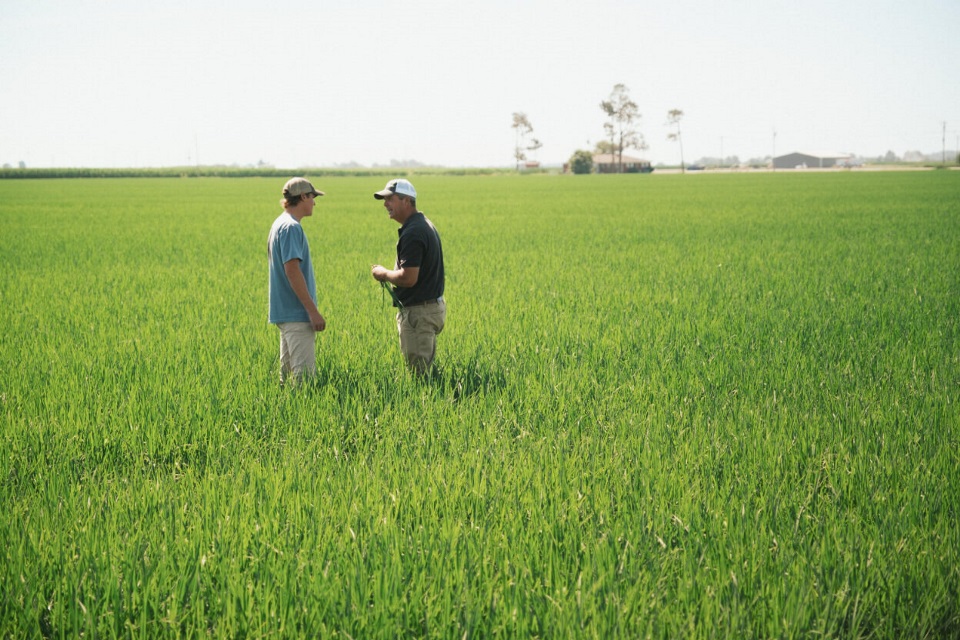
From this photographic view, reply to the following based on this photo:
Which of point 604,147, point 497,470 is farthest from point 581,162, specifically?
point 497,470

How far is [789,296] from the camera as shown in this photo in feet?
30.4

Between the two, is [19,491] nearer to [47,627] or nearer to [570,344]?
[47,627]

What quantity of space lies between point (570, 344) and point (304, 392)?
2752 millimetres

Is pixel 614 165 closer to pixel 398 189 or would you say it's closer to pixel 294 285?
pixel 398 189

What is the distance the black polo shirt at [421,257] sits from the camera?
17.6ft

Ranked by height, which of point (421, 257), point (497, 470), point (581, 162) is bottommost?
point (497, 470)

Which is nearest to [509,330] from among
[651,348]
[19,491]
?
[651,348]

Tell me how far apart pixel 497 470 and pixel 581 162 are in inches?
4384

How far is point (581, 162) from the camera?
111500mm

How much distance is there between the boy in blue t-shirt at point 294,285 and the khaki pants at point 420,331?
0.67m

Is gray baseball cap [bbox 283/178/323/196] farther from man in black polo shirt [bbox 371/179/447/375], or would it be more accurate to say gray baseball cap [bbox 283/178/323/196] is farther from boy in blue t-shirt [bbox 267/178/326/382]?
man in black polo shirt [bbox 371/179/447/375]

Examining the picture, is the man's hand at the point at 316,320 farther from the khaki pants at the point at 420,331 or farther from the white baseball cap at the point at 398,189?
the white baseball cap at the point at 398,189

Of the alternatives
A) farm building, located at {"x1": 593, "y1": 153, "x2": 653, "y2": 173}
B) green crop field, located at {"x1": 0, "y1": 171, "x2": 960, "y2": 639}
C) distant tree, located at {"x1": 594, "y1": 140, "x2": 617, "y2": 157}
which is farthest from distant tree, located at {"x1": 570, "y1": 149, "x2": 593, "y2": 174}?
green crop field, located at {"x1": 0, "y1": 171, "x2": 960, "y2": 639}

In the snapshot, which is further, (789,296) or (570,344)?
(789,296)
